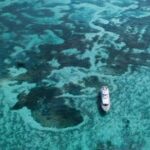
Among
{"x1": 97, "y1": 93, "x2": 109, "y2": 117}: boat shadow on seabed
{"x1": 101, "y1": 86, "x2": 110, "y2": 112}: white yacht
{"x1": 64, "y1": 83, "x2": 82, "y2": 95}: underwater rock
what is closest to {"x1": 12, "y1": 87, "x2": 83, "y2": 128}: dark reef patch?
{"x1": 64, "y1": 83, "x2": 82, "y2": 95}: underwater rock

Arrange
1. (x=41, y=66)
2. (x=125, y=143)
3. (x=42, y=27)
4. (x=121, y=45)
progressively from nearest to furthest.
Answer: (x=125, y=143) → (x=41, y=66) → (x=121, y=45) → (x=42, y=27)

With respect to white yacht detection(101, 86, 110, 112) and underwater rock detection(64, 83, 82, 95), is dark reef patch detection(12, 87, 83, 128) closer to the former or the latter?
underwater rock detection(64, 83, 82, 95)

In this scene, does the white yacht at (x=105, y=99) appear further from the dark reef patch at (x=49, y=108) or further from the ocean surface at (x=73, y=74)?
the dark reef patch at (x=49, y=108)

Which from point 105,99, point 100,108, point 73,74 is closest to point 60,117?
point 100,108

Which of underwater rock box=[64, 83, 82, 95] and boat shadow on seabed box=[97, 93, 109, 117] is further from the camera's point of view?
underwater rock box=[64, 83, 82, 95]

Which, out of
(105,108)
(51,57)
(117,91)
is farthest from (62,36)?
(105,108)

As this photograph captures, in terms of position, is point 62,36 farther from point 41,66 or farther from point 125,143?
point 125,143
